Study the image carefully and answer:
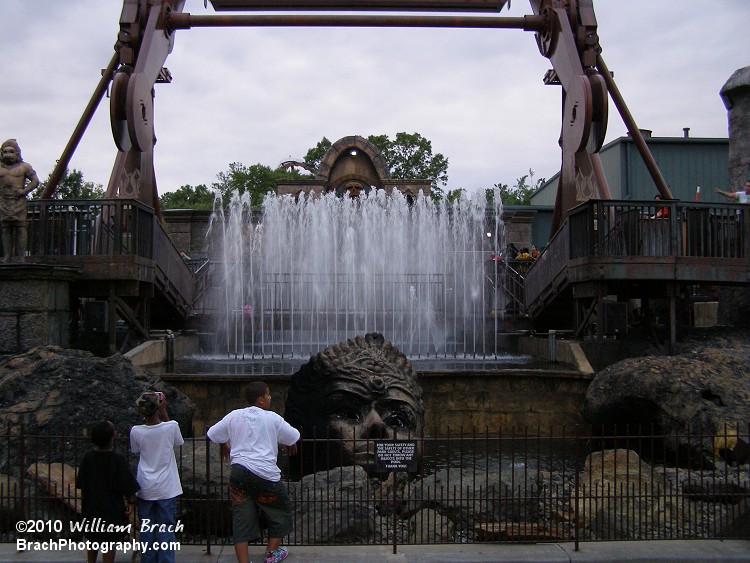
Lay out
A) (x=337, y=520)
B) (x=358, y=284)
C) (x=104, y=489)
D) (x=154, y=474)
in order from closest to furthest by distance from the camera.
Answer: (x=104, y=489), (x=154, y=474), (x=337, y=520), (x=358, y=284)

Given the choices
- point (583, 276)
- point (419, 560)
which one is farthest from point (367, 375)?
point (583, 276)

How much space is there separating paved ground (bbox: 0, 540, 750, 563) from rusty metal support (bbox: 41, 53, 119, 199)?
11.0 meters

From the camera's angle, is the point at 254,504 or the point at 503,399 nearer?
the point at 254,504

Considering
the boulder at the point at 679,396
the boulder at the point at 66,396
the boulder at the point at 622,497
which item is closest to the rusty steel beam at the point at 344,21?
the boulder at the point at 679,396

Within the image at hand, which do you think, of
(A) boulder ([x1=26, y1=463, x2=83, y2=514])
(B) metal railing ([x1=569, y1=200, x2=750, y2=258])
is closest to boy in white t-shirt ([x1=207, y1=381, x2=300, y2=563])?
(A) boulder ([x1=26, y1=463, x2=83, y2=514])

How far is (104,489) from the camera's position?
4.56 meters

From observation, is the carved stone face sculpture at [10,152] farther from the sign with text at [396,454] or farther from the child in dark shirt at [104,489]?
the sign with text at [396,454]

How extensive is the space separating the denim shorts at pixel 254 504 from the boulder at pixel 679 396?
4.53 metres

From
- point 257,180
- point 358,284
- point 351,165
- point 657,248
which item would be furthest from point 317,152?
point 657,248

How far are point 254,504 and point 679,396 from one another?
5.98m

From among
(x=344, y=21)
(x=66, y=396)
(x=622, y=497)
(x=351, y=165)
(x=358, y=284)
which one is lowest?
(x=622, y=497)

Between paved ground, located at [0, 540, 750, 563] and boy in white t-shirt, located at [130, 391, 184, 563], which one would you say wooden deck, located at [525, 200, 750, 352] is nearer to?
paved ground, located at [0, 540, 750, 563]

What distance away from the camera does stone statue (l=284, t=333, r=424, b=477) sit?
6961 mm

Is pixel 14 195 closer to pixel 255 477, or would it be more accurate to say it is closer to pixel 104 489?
pixel 104 489
